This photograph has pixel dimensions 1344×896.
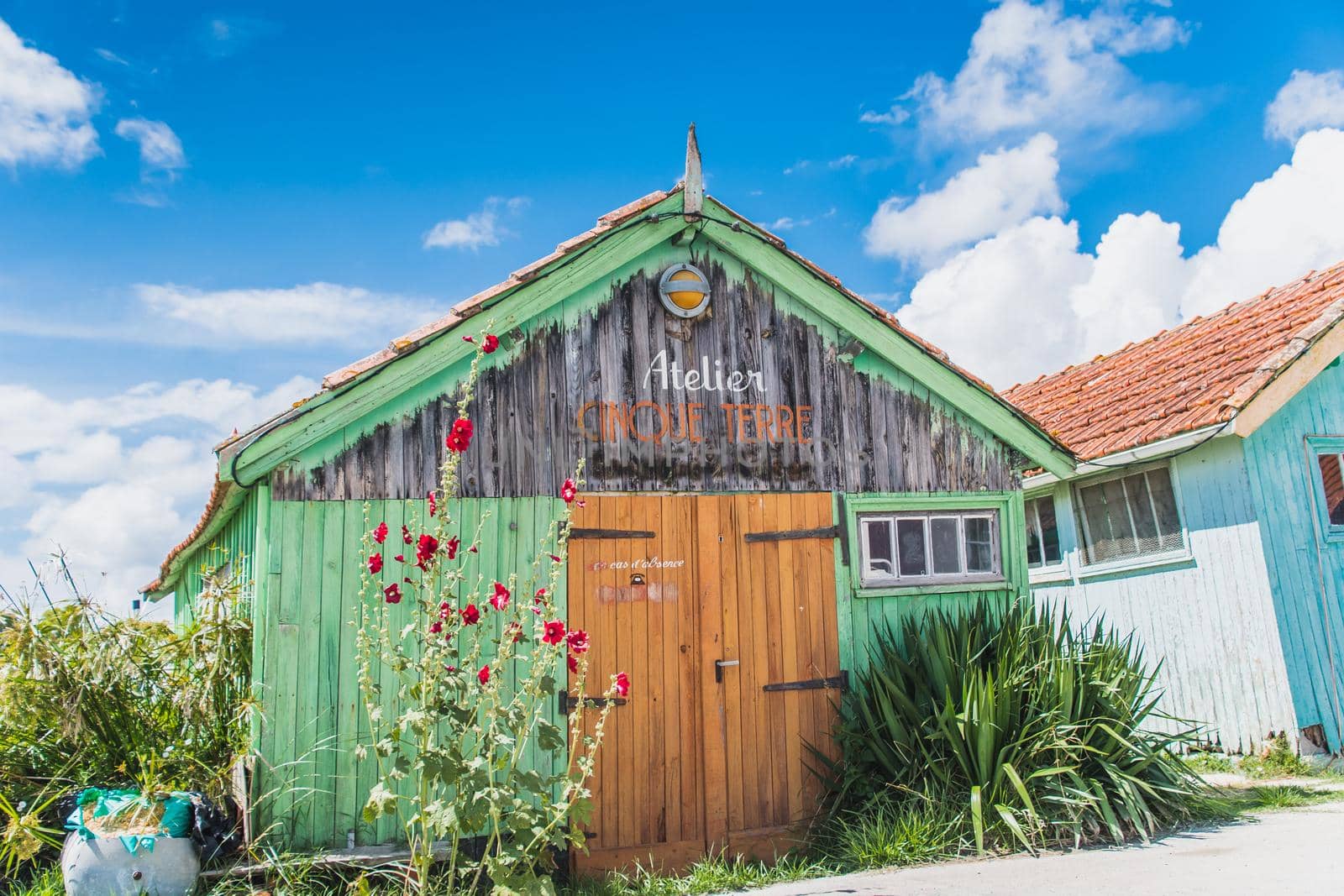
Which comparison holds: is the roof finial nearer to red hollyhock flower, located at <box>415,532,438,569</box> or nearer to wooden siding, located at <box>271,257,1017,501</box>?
wooden siding, located at <box>271,257,1017,501</box>

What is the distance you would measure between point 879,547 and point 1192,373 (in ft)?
16.6

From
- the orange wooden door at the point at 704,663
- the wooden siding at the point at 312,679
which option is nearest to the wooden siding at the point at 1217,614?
the orange wooden door at the point at 704,663

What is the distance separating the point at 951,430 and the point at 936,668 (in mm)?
1978

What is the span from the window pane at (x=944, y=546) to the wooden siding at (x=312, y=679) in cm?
406

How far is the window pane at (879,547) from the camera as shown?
7.43m

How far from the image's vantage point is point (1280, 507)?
8.92 m

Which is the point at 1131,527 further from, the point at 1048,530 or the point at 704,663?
the point at 704,663

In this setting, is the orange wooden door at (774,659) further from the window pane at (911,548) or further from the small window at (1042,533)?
the small window at (1042,533)

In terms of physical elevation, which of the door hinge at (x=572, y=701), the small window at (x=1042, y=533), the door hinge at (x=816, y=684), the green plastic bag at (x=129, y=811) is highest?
the small window at (x=1042, y=533)

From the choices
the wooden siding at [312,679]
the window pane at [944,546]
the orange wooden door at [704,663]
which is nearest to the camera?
the wooden siding at [312,679]

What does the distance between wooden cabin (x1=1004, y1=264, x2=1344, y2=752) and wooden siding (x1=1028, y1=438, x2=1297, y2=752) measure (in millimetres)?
12

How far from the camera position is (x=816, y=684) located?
703 centimetres

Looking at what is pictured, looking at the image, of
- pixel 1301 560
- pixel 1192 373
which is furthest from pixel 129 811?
pixel 1192 373

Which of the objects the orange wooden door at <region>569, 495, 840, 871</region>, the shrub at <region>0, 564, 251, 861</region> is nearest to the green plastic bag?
the shrub at <region>0, 564, 251, 861</region>
